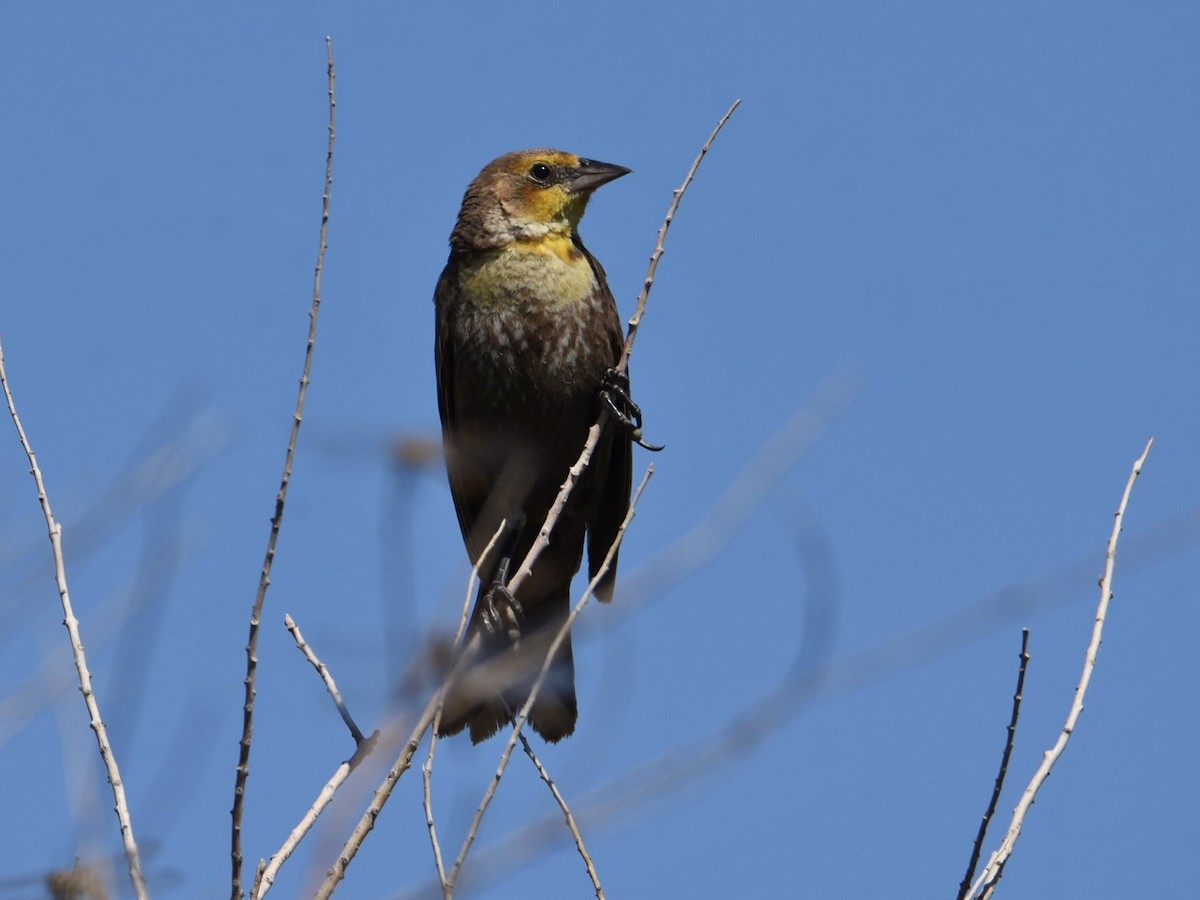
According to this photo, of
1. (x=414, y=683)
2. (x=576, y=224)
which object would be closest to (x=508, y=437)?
(x=576, y=224)

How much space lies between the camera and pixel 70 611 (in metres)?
2.91

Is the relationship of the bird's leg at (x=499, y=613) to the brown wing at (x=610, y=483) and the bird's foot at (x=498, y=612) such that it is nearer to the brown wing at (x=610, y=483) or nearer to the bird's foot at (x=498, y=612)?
the bird's foot at (x=498, y=612)

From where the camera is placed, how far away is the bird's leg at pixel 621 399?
5137mm

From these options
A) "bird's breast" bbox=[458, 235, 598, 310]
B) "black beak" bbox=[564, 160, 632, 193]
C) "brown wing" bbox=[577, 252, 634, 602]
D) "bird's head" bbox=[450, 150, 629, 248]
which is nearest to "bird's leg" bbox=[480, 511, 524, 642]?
"brown wing" bbox=[577, 252, 634, 602]

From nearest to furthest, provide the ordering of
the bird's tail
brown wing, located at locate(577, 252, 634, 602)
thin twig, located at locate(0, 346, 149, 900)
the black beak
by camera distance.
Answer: thin twig, located at locate(0, 346, 149, 900) → the bird's tail → brown wing, located at locate(577, 252, 634, 602) → the black beak

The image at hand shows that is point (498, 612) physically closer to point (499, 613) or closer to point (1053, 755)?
point (499, 613)

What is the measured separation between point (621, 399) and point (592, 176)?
3.32 ft

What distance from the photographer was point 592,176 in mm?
5801

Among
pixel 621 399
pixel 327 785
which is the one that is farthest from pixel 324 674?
pixel 621 399

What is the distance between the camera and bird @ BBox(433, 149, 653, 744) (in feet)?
17.4

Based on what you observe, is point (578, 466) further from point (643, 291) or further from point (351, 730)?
point (351, 730)

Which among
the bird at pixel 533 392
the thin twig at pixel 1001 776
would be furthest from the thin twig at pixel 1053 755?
the bird at pixel 533 392

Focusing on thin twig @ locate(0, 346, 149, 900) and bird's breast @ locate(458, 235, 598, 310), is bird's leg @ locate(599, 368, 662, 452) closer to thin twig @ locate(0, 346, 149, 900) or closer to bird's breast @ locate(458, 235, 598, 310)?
bird's breast @ locate(458, 235, 598, 310)

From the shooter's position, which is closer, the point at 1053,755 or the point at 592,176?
the point at 1053,755
